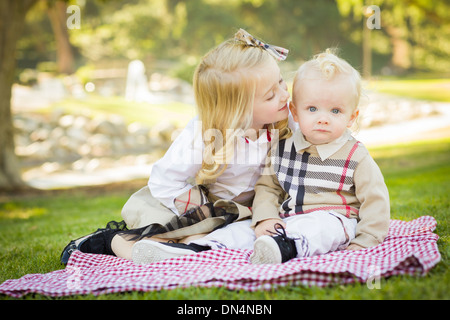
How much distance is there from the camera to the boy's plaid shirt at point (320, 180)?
200cm

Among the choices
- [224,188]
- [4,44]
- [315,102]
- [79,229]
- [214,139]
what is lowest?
[79,229]

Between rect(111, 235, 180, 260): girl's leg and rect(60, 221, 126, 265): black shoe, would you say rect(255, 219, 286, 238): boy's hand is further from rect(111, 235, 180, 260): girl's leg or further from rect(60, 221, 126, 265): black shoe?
rect(60, 221, 126, 265): black shoe

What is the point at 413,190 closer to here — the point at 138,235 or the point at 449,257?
the point at 449,257

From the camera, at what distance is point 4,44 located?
545cm

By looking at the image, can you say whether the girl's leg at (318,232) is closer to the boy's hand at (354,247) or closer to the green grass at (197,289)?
the boy's hand at (354,247)

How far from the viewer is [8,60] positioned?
18.1ft

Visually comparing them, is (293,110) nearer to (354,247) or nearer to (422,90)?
(354,247)

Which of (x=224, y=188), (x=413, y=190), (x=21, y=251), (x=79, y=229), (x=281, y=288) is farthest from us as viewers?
(x=413, y=190)

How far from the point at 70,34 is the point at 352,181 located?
64.1 feet

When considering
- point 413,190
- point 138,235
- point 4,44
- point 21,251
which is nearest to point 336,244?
point 138,235

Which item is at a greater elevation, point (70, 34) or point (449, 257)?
A: point (70, 34)

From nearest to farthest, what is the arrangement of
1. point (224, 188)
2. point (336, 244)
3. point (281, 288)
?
point (281, 288) → point (336, 244) → point (224, 188)

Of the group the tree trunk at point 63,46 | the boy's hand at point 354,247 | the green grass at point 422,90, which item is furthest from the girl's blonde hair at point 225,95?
the tree trunk at point 63,46

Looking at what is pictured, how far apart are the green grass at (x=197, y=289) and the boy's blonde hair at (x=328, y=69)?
732mm
